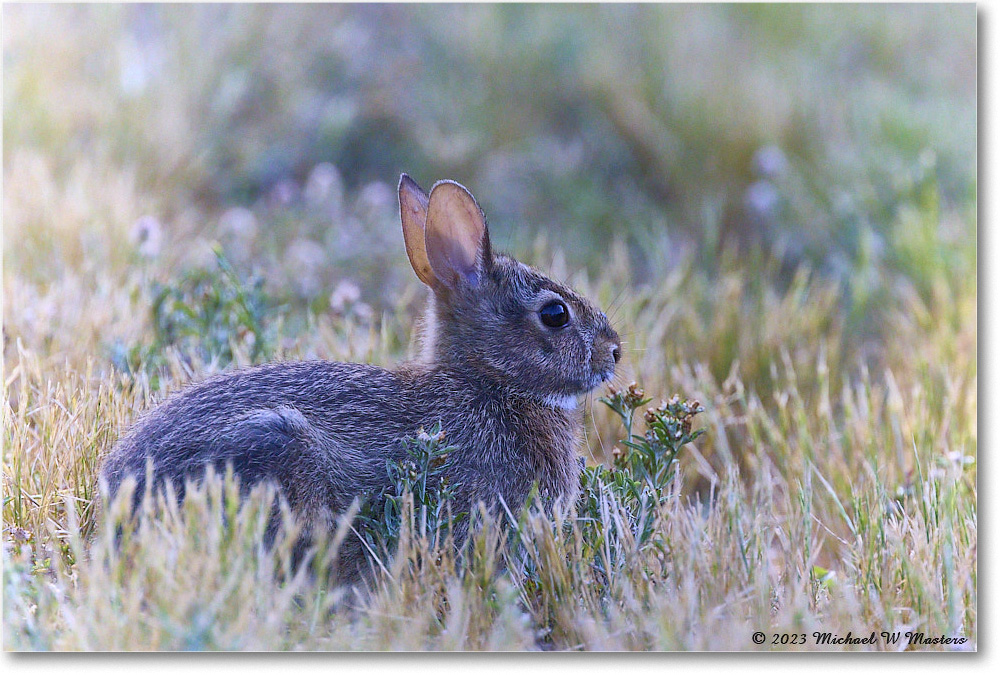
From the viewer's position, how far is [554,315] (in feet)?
10.0

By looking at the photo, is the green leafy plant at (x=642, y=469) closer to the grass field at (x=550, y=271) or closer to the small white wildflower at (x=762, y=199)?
the grass field at (x=550, y=271)

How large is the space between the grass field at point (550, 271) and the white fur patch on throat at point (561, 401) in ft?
0.72

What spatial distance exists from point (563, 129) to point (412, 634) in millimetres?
4217

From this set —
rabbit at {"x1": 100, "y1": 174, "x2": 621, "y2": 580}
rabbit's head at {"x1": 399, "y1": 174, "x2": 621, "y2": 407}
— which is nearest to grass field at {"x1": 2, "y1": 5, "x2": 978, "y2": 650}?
rabbit at {"x1": 100, "y1": 174, "x2": 621, "y2": 580}

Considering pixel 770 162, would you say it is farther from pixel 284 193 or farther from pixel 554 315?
pixel 554 315

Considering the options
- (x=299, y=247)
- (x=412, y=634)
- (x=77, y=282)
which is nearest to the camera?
(x=412, y=634)

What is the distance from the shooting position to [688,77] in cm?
612

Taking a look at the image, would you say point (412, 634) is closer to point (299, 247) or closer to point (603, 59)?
point (299, 247)

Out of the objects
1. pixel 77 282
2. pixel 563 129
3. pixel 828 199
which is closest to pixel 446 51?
pixel 563 129

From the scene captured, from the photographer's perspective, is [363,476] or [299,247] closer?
[363,476]

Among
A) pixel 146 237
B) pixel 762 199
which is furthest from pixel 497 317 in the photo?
pixel 762 199

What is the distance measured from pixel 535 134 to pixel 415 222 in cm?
322

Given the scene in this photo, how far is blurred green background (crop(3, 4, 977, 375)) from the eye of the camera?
4770mm

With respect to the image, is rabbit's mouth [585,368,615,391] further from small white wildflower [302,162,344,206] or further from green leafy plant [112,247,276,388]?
small white wildflower [302,162,344,206]
